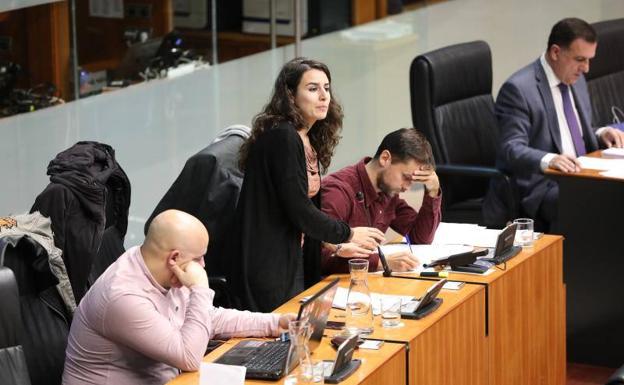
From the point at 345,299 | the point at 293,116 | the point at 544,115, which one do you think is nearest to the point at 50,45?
the point at 293,116

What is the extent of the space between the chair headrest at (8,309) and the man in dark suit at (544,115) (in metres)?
2.77

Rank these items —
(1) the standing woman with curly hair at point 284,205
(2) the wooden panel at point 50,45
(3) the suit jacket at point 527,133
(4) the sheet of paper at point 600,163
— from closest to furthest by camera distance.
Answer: (1) the standing woman with curly hair at point 284,205 → (2) the wooden panel at point 50,45 → (4) the sheet of paper at point 600,163 → (3) the suit jacket at point 527,133

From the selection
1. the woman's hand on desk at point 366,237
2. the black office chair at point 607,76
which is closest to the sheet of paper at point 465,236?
the woman's hand on desk at point 366,237

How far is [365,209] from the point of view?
458cm

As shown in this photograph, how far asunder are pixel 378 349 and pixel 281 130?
91 centimetres

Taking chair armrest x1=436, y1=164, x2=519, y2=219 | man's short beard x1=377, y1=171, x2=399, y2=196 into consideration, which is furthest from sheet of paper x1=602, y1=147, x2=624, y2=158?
man's short beard x1=377, y1=171, x2=399, y2=196

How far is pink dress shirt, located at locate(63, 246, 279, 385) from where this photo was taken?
3.38 meters

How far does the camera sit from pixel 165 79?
19.9ft

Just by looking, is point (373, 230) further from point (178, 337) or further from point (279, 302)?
point (178, 337)

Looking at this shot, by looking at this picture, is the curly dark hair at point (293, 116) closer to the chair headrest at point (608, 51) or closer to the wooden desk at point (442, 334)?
the wooden desk at point (442, 334)

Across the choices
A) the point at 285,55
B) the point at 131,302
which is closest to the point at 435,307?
the point at 131,302

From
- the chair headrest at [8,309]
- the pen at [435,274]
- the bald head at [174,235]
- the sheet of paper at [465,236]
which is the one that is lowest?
the sheet of paper at [465,236]

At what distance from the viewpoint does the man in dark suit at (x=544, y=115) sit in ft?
18.7

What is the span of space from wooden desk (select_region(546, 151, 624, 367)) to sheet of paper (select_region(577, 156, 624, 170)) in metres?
0.10
